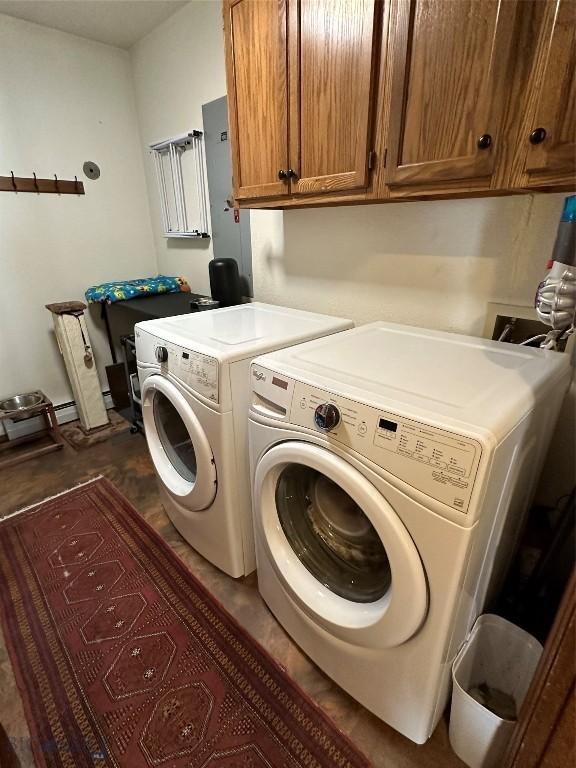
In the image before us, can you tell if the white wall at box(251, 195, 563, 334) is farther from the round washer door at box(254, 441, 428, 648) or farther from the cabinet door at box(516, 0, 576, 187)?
the round washer door at box(254, 441, 428, 648)

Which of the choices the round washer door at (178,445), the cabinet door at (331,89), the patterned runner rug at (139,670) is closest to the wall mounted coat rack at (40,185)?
the round washer door at (178,445)

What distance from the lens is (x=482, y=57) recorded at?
0.85 metres

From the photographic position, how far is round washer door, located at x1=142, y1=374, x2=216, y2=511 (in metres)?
1.29

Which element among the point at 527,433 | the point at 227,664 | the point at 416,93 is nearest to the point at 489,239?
the point at 416,93

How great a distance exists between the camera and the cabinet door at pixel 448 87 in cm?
84

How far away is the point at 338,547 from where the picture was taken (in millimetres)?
1099

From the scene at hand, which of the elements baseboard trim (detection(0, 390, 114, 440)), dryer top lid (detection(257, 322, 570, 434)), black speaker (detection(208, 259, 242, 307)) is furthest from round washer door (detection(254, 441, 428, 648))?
baseboard trim (detection(0, 390, 114, 440))

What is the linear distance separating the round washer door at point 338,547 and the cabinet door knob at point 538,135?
82cm

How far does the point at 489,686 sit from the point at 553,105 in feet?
4.86

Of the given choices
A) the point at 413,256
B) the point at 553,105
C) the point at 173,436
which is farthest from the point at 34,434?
the point at 553,105

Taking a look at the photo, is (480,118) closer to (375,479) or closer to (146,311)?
(375,479)

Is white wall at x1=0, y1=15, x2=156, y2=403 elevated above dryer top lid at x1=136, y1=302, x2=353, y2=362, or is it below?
above

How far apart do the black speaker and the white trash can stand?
1.79m

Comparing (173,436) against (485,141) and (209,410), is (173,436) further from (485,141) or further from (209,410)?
(485,141)
